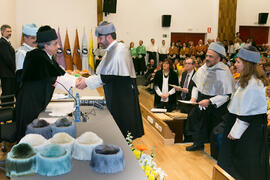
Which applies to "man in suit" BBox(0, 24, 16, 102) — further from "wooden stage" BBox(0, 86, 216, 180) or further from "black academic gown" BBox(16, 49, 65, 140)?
"black academic gown" BBox(16, 49, 65, 140)

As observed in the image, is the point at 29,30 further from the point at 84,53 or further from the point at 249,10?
the point at 249,10

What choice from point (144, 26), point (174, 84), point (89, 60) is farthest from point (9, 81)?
point (144, 26)

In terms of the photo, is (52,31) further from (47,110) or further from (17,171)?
(17,171)

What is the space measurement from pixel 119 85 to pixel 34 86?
96cm

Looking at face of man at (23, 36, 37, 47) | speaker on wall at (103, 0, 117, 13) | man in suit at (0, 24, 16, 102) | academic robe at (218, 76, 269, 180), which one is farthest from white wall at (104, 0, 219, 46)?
academic robe at (218, 76, 269, 180)

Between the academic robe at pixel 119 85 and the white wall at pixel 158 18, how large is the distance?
12.2 metres

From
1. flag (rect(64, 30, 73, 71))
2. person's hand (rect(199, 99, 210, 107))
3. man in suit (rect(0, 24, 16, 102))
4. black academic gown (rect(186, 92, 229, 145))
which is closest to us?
person's hand (rect(199, 99, 210, 107))

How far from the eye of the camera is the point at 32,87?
297cm

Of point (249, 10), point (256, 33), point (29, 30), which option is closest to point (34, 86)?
point (29, 30)

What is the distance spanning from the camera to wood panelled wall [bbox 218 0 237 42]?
17.1 metres

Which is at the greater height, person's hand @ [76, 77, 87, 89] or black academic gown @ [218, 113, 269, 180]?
person's hand @ [76, 77, 87, 89]

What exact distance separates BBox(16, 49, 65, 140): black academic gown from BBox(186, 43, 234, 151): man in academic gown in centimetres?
215

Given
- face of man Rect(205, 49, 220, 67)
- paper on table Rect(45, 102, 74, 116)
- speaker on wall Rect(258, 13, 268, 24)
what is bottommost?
paper on table Rect(45, 102, 74, 116)

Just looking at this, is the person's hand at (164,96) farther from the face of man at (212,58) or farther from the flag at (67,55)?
the flag at (67,55)
